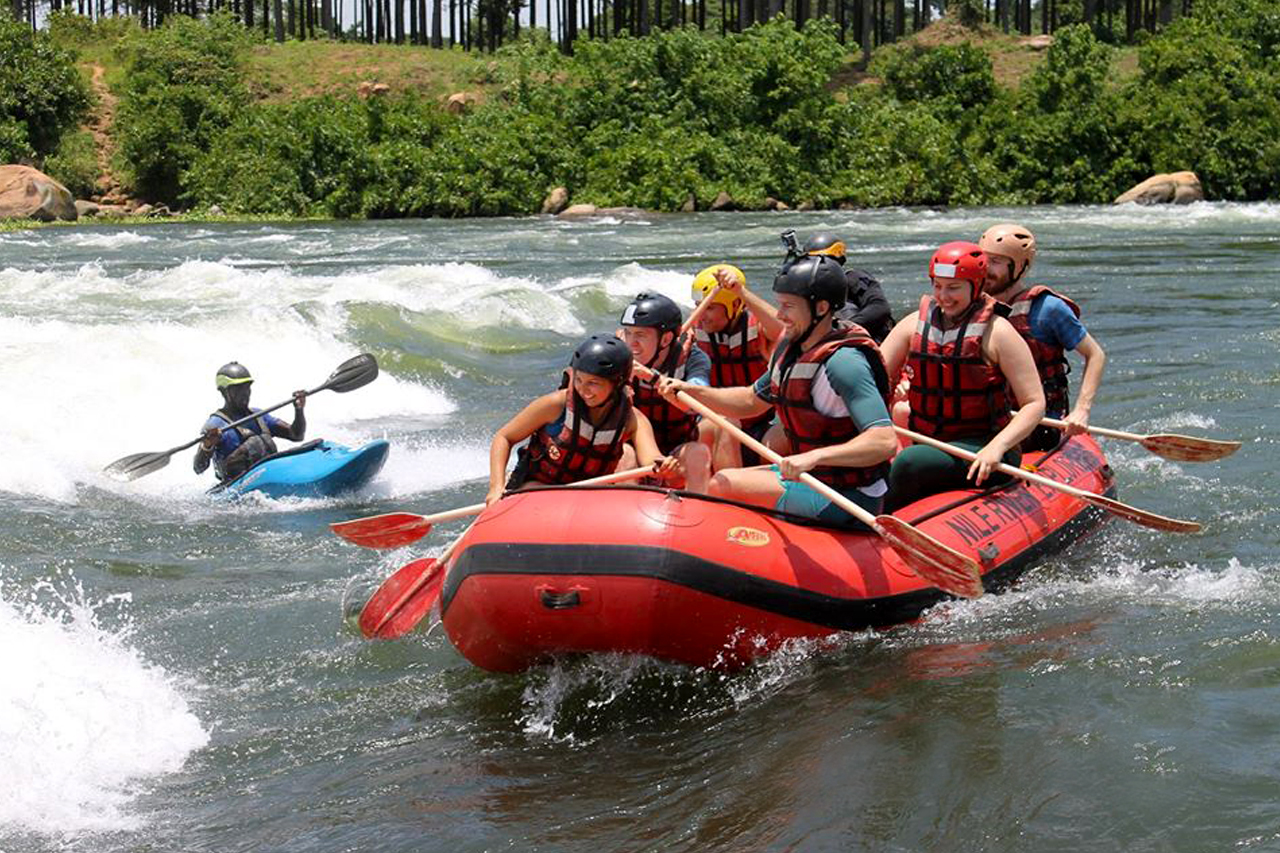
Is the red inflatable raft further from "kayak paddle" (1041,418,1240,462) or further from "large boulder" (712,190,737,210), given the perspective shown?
"large boulder" (712,190,737,210)

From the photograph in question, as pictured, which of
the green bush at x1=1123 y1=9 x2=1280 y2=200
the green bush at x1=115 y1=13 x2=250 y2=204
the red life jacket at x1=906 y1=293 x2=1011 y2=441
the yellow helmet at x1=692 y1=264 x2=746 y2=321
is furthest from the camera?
the green bush at x1=115 y1=13 x2=250 y2=204

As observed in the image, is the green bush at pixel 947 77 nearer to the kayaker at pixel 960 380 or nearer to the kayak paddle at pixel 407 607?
the kayaker at pixel 960 380

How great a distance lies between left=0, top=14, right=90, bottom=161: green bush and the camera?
4297cm

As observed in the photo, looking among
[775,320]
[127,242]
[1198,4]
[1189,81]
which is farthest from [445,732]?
[1198,4]

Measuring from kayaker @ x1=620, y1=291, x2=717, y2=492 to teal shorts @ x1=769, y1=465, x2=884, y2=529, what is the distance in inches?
14.3

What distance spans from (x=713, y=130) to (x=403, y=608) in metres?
33.0

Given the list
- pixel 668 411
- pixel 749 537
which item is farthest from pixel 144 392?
pixel 749 537

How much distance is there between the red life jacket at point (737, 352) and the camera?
21.8ft

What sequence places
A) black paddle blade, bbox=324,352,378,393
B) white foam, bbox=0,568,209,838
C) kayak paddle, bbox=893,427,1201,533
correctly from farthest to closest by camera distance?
black paddle blade, bbox=324,352,378,393 → kayak paddle, bbox=893,427,1201,533 → white foam, bbox=0,568,209,838

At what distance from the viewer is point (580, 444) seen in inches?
221

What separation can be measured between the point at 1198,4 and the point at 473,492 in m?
40.2

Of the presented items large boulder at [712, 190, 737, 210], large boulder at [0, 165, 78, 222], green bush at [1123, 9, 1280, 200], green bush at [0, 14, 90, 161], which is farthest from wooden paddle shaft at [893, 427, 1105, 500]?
green bush at [0, 14, 90, 161]

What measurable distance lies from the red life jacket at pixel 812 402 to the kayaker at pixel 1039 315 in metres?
1.46

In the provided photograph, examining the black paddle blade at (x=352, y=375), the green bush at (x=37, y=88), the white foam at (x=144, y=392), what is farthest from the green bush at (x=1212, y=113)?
the black paddle blade at (x=352, y=375)
